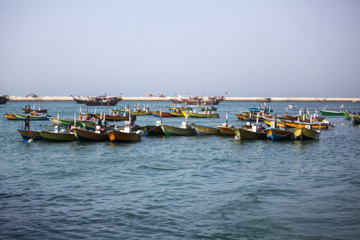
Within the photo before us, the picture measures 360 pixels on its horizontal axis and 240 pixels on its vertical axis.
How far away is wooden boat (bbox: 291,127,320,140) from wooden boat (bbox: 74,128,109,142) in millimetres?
17948

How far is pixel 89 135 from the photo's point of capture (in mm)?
35312

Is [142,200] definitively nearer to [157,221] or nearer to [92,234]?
[157,221]

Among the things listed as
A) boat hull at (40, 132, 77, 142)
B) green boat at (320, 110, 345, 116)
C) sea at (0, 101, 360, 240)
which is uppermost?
green boat at (320, 110, 345, 116)

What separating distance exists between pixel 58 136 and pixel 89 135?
2.68 meters

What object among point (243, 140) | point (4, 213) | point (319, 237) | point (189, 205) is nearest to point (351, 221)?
point (319, 237)

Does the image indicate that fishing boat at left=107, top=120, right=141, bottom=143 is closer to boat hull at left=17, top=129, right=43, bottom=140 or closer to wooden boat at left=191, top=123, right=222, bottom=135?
boat hull at left=17, top=129, right=43, bottom=140

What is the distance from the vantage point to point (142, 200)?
1658 centimetres

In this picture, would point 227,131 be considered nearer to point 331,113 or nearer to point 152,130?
point 152,130

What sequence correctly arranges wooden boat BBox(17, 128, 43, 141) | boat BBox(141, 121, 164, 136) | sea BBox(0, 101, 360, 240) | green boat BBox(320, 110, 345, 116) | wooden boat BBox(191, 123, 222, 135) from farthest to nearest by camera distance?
green boat BBox(320, 110, 345, 116)
wooden boat BBox(191, 123, 222, 135)
boat BBox(141, 121, 164, 136)
wooden boat BBox(17, 128, 43, 141)
sea BBox(0, 101, 360, 240)

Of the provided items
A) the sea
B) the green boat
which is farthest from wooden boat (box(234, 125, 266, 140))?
the green boat

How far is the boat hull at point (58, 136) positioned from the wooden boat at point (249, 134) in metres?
15.3

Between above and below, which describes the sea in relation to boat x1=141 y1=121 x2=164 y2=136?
below

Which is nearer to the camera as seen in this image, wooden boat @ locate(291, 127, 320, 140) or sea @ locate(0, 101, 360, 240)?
sea @ locate(0, 101, 360, 240)

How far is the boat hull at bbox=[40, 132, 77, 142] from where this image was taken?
114 feet
